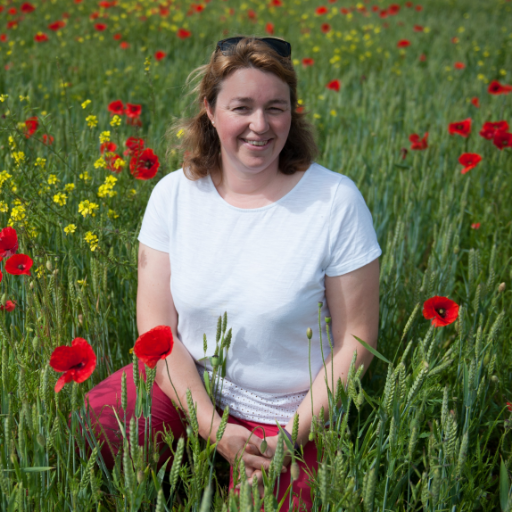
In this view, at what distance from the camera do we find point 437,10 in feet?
31.0

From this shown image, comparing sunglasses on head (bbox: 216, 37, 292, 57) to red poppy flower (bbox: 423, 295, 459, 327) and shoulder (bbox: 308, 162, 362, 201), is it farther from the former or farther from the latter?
red poppy flower (bbox: 423, 295, 459, 327)

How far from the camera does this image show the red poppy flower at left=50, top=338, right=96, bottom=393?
3.56ft

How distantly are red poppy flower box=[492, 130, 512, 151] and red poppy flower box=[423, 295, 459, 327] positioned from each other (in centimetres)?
161

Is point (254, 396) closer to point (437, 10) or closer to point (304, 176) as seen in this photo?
point (304, 176)

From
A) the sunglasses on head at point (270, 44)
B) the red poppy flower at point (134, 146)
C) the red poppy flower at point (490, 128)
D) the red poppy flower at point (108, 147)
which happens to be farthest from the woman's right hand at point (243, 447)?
the red poppy flower at point (490, 128)

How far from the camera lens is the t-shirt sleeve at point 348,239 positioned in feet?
5.03

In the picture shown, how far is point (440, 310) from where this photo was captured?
1.44 meters

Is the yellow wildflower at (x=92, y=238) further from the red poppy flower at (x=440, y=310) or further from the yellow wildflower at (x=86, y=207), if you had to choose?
the red poppy flower at (x=440, y=310)

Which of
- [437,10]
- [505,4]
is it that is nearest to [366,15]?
[437,10]

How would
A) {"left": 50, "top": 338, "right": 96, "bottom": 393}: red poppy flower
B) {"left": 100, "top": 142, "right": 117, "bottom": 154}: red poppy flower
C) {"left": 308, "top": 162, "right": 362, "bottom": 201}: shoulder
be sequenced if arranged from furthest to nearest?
{"left": 100, "top": 142, "right": 117, "bottom": 154}: red poppy flower < {"left": 308, "top": 162, "right": 362, "bottom": 201}: shoulder < {"left": 50, "top": 338, "right": 96, "bottom": 393}: red poppy flower

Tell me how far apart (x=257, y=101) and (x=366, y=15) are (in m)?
7.41

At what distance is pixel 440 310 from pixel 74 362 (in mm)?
951

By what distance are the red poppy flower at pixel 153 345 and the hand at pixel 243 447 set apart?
0.43m

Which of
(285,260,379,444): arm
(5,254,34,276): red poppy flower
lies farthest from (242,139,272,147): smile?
(5,254,34,276): red poppy flower
